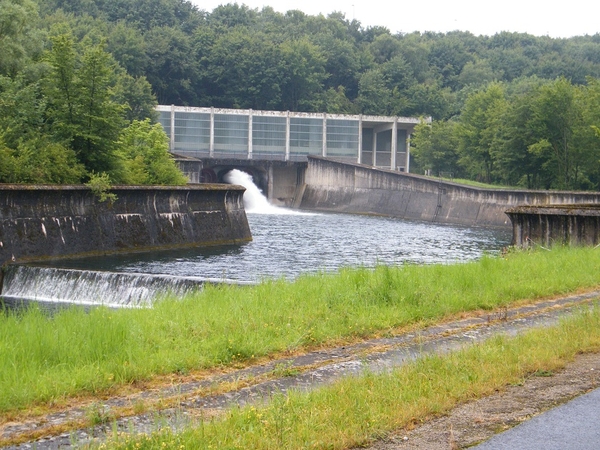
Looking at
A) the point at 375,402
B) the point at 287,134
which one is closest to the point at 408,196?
the point at 287,134

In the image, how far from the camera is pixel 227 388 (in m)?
9.14

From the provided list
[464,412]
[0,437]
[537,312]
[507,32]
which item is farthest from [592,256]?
[507,32]

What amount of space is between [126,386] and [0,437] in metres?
1.90

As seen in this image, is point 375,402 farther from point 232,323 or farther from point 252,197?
point 252,197

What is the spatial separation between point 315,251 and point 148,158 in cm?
1063

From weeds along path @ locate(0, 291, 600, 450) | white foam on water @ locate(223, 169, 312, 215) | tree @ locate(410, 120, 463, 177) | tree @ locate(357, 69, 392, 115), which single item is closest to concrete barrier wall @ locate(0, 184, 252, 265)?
weeds along path @ locate(0, 291, 600, 450)

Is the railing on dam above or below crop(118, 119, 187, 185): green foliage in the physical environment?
above

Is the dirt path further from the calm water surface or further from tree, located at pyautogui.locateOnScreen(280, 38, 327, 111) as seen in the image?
tree, located at pyautogui.locateOnScreen(280, 38, 327, 111)

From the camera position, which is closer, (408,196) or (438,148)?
(408,196)

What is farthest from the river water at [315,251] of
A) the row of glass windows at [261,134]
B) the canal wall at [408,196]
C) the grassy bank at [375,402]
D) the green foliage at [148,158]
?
the row of glass windows at [261,134]

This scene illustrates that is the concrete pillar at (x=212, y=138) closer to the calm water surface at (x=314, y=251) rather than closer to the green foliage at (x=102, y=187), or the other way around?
the calm water surface at (x=314, y=251)

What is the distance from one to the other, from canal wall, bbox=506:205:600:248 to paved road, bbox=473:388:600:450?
61.7 feet

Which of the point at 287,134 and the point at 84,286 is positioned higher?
the point at 287,134

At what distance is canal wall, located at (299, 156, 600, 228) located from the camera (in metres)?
62.4
